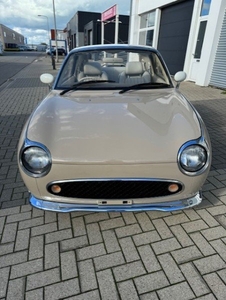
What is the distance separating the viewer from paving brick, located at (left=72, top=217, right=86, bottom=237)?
2.09 metres

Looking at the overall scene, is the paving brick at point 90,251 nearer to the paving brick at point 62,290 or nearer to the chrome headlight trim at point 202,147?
the paving brick at point 62,290

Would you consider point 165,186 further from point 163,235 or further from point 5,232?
point 5,232

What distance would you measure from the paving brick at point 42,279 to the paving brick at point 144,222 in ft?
2.91

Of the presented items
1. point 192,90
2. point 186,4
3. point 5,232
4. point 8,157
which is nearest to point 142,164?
point 5,232

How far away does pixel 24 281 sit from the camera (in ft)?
5.43

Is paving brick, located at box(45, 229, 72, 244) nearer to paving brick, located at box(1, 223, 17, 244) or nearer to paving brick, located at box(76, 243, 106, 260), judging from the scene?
paving brick, located at box(76, 243, 106, 260)

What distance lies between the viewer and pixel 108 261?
5.98ft

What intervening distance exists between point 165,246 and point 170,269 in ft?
0.75

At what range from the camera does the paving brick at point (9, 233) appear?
2010 mm

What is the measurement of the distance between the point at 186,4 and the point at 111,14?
30.5 feet

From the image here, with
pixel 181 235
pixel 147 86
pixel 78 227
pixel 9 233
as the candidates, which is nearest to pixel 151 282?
pixel 181 235

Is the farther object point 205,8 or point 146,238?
point 205,8

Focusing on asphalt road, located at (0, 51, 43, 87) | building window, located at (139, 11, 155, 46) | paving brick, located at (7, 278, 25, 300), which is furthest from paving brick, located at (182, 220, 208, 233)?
building window, located at (139, 11, 155, 46)

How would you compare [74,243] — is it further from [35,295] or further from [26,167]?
[26,167]
